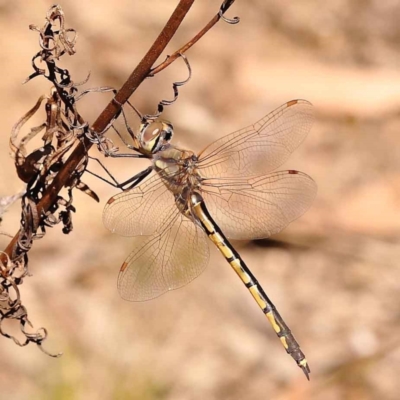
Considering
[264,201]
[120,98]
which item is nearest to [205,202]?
[264,201]

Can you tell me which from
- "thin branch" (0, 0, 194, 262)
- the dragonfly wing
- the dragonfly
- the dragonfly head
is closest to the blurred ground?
the dragonfly

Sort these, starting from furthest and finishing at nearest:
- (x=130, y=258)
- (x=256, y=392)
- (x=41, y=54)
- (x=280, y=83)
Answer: (x=280, y=83) < (x=256, y=392) < (x=130, y=258) < (x=41, y=54)

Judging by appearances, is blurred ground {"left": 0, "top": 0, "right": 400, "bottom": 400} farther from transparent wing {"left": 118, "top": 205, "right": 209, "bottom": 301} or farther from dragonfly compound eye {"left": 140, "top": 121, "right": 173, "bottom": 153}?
dragonfly compound eye {"left": 140, "top": 121, "right": 173, "bottom": 153}

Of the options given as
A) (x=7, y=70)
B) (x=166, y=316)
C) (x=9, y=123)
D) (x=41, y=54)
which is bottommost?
(x=41, y=54)

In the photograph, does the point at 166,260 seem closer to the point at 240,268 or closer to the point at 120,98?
the point at 240,268

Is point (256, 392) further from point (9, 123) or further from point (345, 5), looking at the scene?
point (345, 5)

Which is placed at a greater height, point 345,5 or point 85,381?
point 345,5

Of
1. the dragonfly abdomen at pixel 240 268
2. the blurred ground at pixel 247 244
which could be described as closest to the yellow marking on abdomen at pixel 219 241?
the dragonfly abdomen at pixel 240 268

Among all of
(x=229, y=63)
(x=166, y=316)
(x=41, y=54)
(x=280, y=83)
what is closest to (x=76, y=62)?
(x=229, y=63)

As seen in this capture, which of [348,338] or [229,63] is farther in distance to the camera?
[229,63]
